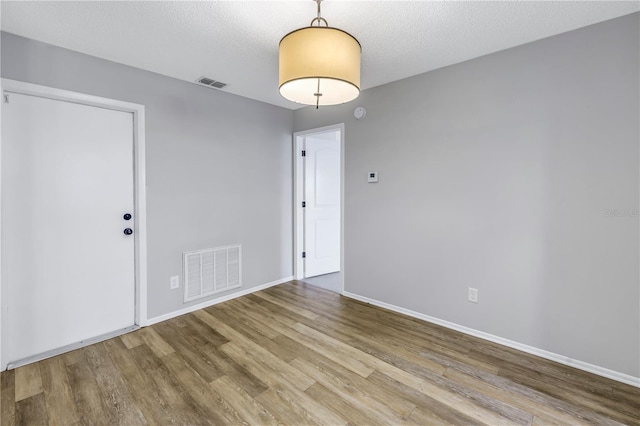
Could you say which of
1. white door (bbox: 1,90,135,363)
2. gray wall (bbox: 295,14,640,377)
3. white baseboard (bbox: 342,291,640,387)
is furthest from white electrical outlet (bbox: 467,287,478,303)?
white door (bbox: 1,90,135,363)

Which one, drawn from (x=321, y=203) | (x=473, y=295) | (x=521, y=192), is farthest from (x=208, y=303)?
(x=521, y=192)

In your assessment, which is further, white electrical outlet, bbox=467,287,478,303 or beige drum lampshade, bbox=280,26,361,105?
white electrical outlet, bbox=467,287,478,303

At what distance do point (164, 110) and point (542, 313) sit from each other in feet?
12.0

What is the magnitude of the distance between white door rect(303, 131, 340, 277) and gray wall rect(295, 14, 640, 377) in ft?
3.58

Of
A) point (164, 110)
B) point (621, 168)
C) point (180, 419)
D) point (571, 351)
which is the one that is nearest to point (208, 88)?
point (164, 110)

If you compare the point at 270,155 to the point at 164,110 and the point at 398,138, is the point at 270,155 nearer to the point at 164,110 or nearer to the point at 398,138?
the point at 164,110

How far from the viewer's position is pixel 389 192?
3.04m

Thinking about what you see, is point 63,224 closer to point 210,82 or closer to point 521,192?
point 210,82

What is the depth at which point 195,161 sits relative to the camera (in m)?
3.02

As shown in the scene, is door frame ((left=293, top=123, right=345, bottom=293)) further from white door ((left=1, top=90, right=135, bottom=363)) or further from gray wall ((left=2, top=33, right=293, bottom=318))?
white door ((left=1, top=90, right=135, bottom=363))

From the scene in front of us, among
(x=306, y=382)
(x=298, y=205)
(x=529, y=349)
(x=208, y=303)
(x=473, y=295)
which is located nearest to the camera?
(x=306, y=382)

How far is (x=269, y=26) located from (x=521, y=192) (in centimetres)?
223

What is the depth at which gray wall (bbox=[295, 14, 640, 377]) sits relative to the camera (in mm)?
1925

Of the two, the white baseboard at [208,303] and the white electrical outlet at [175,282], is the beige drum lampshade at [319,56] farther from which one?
the white baseboard at [208,303]
